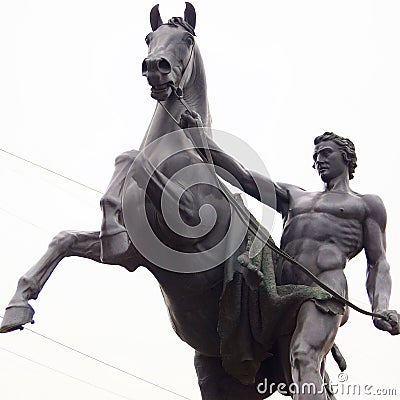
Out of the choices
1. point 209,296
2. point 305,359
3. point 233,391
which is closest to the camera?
point 305,359

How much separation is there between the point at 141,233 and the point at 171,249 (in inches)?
8.4

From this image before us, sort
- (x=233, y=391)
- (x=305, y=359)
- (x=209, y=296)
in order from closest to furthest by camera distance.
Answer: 1. (x=305, y=359)
2. (x=209, y=296)
3. (x=233, y=391)

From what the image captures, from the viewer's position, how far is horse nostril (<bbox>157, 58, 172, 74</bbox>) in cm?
600

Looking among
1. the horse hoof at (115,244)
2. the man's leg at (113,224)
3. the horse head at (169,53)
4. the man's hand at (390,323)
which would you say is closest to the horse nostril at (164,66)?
the horse head at (169,53)

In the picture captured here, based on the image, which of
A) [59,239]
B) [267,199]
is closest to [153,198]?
[59,239]

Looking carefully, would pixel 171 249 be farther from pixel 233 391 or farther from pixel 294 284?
pixel 233 391

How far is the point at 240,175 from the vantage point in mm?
6629

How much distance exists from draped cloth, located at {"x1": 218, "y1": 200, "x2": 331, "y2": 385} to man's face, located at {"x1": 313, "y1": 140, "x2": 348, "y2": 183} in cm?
66

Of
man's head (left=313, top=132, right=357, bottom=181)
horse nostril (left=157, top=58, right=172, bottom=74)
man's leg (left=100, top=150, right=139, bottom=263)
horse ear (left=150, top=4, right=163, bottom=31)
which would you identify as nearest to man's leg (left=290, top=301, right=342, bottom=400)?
man's head (left=313, top=132, right=357, bottom=181)

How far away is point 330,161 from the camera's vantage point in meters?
6.75

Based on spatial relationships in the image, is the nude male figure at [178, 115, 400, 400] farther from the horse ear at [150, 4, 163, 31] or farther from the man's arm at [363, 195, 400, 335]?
the horse ear at [150, 4, 163, 31]

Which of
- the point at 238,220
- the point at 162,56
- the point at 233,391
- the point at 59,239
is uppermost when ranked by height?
the point at 162,56

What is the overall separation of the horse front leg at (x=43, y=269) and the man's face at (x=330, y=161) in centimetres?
153

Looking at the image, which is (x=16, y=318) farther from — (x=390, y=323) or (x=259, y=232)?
(x=390, y=323)
